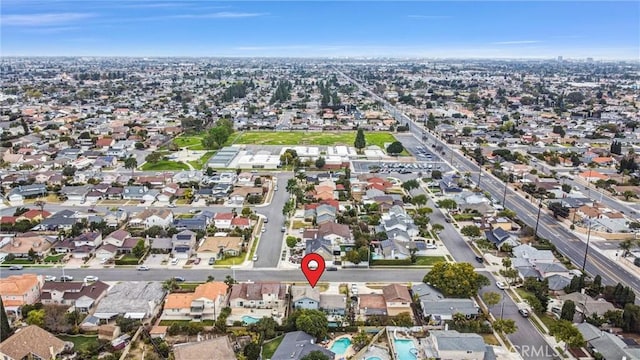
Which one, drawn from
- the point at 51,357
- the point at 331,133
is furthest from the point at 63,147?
the point at 51,357

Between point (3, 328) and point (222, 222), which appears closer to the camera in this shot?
point (3, 328)

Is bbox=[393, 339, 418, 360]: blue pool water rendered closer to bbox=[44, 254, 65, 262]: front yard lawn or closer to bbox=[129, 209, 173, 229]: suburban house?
bbox=[129, 209, 173, 229]: suburban house

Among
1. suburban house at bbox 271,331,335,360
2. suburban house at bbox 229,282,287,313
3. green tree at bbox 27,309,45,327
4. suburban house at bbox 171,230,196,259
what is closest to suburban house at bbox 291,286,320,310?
suburban house at bbox 229,282,287,313

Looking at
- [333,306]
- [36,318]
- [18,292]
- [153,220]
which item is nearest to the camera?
[36,318]

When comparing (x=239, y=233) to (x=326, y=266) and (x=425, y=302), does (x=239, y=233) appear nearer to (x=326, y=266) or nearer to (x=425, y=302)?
(x=326, y=266)

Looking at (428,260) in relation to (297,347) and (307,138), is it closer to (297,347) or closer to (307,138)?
(297,347)

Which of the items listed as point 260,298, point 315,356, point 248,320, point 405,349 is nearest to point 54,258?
point 260,298
